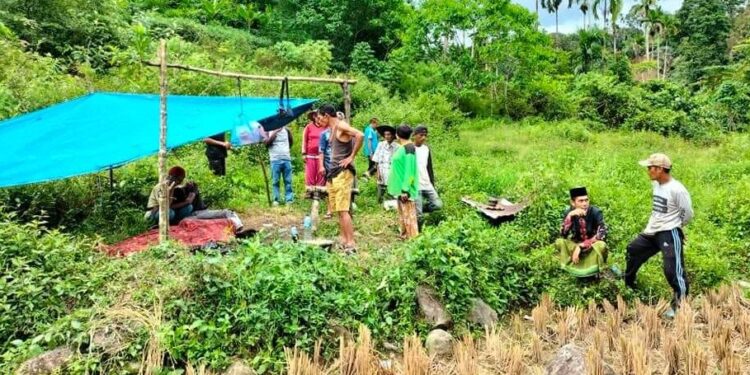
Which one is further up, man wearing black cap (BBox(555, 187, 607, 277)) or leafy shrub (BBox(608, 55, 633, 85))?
leafy shrub (BBox(608, 55, 633, 85))

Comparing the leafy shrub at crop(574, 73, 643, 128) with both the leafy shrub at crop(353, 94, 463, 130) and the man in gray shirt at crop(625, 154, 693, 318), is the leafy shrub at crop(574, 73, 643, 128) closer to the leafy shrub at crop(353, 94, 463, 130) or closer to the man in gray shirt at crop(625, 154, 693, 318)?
the leafy shrub at crop(353, 94, 463, 130)

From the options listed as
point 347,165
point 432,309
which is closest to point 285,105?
point 347,165

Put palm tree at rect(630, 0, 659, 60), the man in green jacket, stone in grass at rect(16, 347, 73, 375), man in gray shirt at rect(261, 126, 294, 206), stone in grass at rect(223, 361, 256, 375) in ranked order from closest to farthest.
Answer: stone in grass at rect(16, 347, 73, 375)
stone in grass at rect(223, 361, 256, 375)
the man in green jacket
man in gray shirt at rect(261, 126, 294, 206)
palm tree at rect(630, 0, 659, 60)

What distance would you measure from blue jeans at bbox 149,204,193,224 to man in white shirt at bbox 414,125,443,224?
2.69m

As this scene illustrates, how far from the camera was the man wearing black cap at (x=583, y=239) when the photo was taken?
4738 millimetres

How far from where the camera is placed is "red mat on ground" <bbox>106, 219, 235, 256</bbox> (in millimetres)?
5598

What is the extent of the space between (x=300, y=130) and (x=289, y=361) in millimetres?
9746

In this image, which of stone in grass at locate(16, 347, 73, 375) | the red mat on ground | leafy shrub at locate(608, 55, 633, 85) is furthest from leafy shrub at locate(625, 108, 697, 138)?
A: stone in grass at locate(16, 347, 73, 375)

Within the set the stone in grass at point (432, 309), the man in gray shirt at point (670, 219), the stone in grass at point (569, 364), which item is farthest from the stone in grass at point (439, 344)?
the man in gray shirt at point (670, 219)

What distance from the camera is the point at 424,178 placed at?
6.60 metres

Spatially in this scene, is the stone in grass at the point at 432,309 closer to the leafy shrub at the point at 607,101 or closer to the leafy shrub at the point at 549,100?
the leafy shrub at the point at 549,100

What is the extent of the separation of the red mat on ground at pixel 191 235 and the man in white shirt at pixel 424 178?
2232 mm

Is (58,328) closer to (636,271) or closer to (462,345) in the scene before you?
(462,345)

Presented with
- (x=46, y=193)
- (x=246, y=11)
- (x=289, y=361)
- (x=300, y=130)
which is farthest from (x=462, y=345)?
(x=246, y=11)
